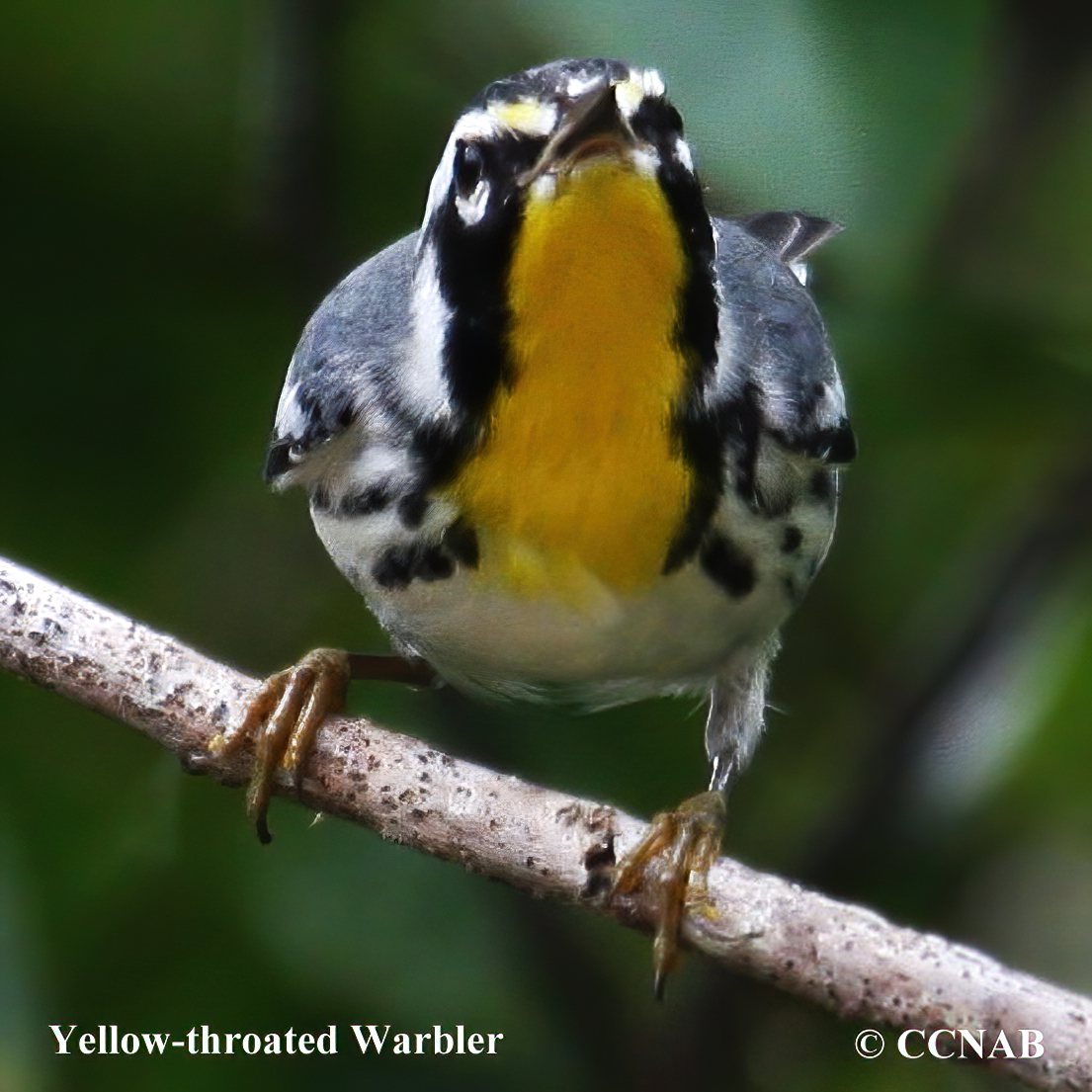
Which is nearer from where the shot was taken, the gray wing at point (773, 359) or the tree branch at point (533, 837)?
the tree branch at point (533, 837)

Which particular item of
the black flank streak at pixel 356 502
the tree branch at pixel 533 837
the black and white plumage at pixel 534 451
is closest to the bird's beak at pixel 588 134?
the black and white plumage at pixel 534 451

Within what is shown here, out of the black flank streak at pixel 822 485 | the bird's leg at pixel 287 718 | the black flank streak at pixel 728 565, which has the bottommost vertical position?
the bird's leg at pixel 287 718

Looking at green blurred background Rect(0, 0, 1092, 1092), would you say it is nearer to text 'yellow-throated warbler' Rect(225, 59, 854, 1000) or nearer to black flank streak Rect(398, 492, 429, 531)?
text 'yellow-throated warbler' Rect(225, 59, 854, 1000)

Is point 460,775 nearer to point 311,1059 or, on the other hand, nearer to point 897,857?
point 311,1059

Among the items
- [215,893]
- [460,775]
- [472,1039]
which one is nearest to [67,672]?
[460,775]

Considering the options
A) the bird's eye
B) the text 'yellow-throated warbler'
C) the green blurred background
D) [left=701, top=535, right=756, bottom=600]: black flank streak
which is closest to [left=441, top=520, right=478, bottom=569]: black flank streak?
the text 'yellow-throated warbler'

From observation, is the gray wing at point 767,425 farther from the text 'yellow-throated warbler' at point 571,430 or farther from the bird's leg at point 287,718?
the bird's leg at point 287,718
